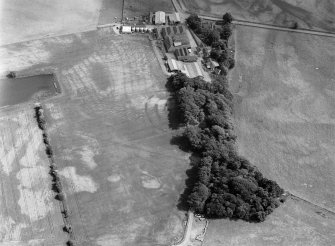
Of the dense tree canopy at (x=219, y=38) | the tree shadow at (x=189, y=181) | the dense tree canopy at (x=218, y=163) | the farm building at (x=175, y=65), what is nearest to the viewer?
the dense tree canopy at (x=218, y=163)

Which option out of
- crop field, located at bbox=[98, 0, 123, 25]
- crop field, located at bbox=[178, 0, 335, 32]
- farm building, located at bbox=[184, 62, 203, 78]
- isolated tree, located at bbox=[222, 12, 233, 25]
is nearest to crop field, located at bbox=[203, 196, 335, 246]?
farm building, located at bbox=[184, 62, 203, 78]

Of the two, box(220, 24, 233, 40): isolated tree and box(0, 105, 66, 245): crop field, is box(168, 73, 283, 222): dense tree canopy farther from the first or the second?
box(0, 105, 66, 245): crop field

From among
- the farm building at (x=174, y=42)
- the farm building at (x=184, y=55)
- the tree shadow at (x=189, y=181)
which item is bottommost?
the tree shadow at (x=189, y=181)

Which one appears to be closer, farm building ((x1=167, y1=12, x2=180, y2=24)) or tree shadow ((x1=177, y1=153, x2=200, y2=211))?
tree shadow ((x1=177, y1=153, x2=200, y2=211))

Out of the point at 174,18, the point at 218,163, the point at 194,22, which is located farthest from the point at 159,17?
the point at 218,163

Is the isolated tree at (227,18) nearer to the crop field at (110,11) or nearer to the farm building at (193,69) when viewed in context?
the farm building at (193,69)

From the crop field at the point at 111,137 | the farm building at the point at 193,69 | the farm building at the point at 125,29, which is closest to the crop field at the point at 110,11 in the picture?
the farm building at the point at 125,29
